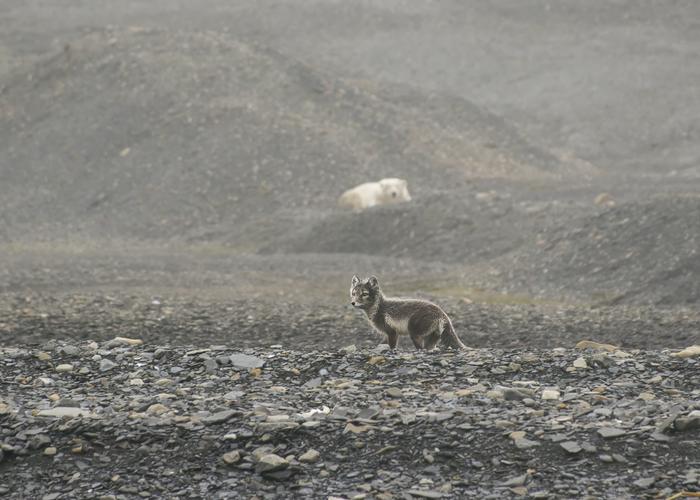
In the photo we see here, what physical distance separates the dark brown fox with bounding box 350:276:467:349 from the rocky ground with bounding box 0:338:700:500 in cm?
84

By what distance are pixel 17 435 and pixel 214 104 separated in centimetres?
3385

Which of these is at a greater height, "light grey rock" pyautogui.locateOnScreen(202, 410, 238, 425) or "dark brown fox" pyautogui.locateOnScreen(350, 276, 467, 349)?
"dark brown fox" pyautogui.locateOnScreen(350, 276, 467, 349)

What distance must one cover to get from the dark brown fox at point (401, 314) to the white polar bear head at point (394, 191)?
875 inches

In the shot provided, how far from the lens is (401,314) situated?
49.1 ft

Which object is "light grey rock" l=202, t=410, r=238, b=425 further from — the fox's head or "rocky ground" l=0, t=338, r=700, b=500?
the fox's head

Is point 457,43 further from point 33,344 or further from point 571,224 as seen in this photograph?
point 33,344

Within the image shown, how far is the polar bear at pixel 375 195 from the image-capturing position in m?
37.4

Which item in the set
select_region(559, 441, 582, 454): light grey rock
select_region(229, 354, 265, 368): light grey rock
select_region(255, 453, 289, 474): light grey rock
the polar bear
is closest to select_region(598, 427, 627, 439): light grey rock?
select_region(559, 441, 582, 454): light grey rock

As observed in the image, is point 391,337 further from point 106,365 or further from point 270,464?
point 270,464

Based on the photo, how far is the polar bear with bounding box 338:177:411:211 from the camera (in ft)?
123

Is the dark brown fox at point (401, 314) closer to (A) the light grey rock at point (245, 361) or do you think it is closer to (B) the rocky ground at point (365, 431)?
(B) the rocky ground at point (365, 431)

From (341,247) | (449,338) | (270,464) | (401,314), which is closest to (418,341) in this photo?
(401,314)

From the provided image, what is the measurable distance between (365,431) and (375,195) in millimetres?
26284

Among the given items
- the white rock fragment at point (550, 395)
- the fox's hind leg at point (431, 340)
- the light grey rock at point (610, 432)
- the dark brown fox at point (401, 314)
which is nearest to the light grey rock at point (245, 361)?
the dark brown fox at point (401, 314)
